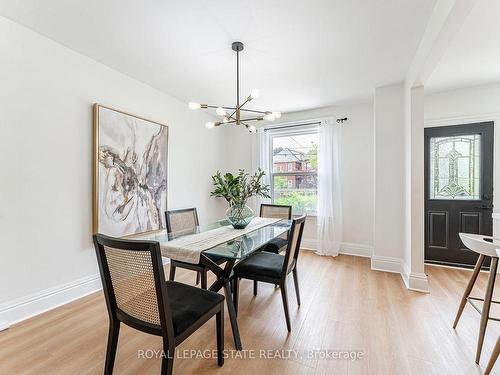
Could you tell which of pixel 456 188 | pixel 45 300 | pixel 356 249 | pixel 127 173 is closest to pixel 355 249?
pixel 356 249

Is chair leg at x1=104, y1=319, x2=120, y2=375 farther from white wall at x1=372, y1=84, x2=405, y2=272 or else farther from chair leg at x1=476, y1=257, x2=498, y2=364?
white wall at x1=372, y1=84, x2=405, y2=272

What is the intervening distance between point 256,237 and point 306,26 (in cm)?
185

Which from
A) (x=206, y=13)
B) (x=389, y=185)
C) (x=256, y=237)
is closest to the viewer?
(x=206, y=13)

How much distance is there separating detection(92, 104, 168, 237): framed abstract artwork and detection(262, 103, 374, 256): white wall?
2870 mm

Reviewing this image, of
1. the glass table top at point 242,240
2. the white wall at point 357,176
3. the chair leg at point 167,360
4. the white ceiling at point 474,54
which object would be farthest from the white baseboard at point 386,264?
the chair leg at point 167,360

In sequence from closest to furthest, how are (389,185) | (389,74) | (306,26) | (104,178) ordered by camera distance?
(306,26) → (104,178) → (389,74) → (389,185)

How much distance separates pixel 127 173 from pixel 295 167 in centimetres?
279

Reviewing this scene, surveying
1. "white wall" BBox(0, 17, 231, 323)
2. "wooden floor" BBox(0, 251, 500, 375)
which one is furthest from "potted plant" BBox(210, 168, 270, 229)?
"white wall" BBox(0, 17, 231, 323)

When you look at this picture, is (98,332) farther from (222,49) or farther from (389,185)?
(389,185)

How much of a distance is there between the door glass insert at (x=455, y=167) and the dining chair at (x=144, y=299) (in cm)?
360

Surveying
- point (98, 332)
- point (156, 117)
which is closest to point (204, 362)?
point (98, 332)

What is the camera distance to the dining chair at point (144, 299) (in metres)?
1.16

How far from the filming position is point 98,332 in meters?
1.90

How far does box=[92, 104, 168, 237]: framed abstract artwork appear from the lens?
256 centimetres
